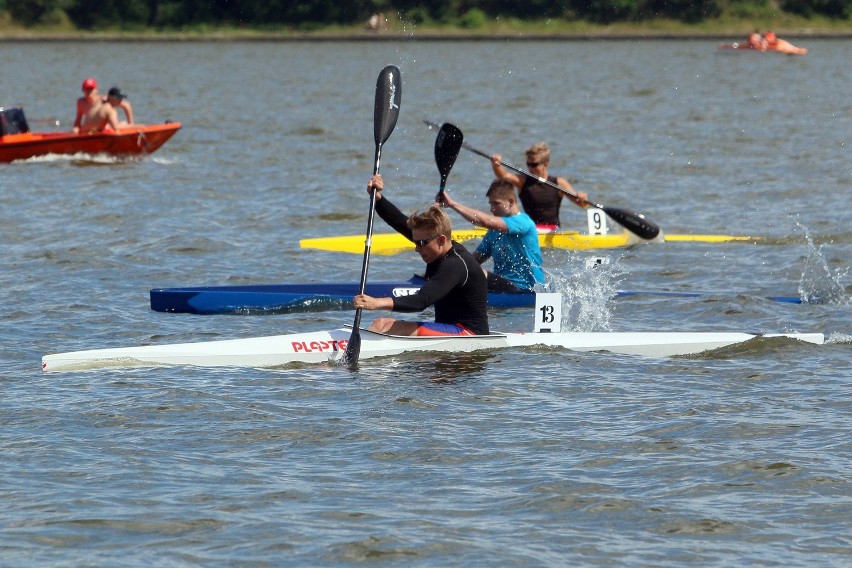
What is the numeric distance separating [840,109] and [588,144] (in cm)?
1137

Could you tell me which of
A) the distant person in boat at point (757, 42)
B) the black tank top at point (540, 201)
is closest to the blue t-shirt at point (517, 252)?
the black tank top at point (540, 201)

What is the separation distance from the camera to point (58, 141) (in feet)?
73.8

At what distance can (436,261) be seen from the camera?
31.7ft

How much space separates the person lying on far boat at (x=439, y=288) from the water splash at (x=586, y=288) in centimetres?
194

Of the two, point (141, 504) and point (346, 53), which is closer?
point (141, 504)

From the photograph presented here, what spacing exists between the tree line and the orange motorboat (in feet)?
166

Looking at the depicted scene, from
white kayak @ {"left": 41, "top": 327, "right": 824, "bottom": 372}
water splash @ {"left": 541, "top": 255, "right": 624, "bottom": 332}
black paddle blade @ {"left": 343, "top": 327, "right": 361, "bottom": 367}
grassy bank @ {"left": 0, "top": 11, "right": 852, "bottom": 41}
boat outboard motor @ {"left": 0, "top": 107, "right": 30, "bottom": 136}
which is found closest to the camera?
white kayak @ {"left": 41, "top": 327, "right": 824, "bottom": 372}

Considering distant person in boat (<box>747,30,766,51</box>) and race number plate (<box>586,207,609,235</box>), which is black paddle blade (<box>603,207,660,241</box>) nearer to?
race number plate (<box>586,207,609,235</box>)

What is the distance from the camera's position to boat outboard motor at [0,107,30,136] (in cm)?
2258

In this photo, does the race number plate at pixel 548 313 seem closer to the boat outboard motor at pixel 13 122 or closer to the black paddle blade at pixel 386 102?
the black paddle blade at pixel 386 102

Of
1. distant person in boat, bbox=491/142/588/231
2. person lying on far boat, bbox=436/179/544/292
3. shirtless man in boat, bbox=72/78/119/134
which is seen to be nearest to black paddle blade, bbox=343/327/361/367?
person lying on far boat, bbox=436/179/544/292

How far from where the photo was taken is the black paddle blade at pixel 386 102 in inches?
476

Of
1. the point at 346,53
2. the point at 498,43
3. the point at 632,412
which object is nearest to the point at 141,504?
the point at 632,412

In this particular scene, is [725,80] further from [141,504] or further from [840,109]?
[141,504]
